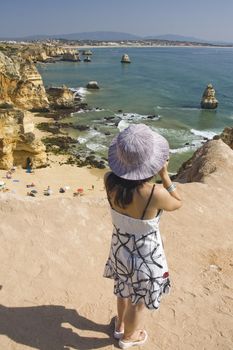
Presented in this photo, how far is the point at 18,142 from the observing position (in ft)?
75.2

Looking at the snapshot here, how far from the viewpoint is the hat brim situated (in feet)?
12.0

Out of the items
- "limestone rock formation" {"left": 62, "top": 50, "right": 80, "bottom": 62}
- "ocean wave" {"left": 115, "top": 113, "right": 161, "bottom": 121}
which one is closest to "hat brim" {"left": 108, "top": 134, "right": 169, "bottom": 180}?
"ocean wave" {"left": 115, "top": 113, "right": 161, "bottom": 121}

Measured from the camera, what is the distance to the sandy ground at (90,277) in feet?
17.2

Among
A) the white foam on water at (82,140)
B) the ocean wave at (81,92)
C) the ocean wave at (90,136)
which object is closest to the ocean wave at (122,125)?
the ocean wave at (90,136)

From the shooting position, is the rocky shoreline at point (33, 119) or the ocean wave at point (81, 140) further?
the ocean wave at point (81, 140)

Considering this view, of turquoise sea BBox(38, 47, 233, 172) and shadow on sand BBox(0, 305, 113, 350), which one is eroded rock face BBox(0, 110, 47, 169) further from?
shadow on sand BBox(0, 305, 113, 350)

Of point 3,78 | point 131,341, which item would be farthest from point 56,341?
point 3,78

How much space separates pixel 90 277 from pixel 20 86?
105 feet

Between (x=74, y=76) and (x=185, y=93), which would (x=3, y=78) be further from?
(x=74, y=76)

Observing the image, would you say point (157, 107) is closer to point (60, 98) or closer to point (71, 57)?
point (60, 98)

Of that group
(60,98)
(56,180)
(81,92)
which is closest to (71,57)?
(81,92)

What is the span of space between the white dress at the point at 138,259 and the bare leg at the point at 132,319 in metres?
0.14

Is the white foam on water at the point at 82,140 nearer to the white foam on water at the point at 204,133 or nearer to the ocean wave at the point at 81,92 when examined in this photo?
the white foam on water at the point at 204,133

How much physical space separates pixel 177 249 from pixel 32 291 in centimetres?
286
